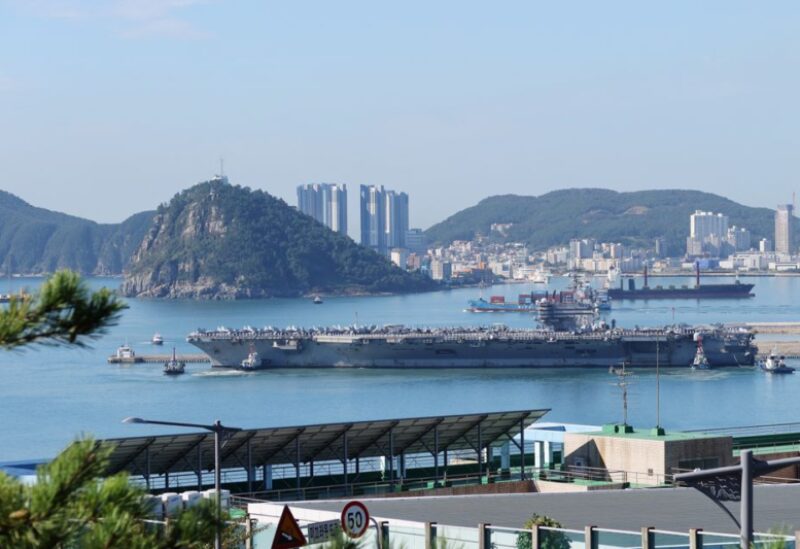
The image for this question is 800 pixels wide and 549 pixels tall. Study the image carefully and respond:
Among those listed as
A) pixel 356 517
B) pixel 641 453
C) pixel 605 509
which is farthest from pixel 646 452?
pixel 356 517

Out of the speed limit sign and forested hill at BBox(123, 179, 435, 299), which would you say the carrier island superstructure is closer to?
the speed limit sign

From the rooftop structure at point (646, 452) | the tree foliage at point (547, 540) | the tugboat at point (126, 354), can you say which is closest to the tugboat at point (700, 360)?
the tugboat at point (126, 354)

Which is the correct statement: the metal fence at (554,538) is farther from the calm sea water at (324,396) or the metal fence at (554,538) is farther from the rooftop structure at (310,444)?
the calm sea water at (324,396)

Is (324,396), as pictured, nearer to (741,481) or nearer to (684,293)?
(741,481)

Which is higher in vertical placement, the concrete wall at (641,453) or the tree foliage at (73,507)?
the tree foliage at (73,507)

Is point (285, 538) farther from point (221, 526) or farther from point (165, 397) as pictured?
point (165, 397)

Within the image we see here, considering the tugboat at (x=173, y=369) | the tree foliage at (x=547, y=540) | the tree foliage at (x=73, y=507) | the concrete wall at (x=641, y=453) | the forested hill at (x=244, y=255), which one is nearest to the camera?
the tree foliage at (x=73, y=507)

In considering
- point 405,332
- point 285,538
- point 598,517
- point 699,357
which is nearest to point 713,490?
point 285,538
